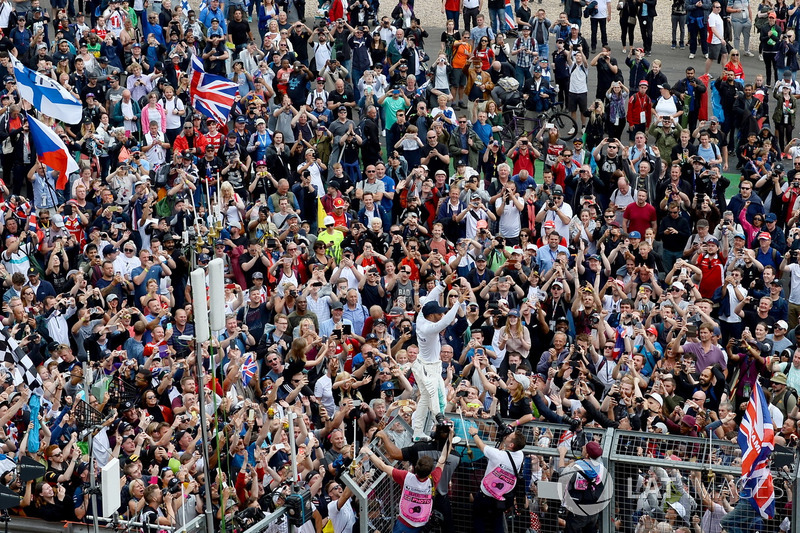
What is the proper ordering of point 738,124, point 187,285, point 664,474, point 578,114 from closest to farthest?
point 664,474 < point 187,285 < point 738,124 < point 578,114

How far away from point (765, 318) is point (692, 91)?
724 cm

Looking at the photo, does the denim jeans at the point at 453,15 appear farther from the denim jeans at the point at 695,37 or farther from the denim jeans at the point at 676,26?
the denim jeans at the point at 695,37

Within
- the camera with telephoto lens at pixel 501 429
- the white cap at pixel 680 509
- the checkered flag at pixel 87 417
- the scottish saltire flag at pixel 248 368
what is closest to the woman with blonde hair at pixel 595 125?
the scottish saltire flag at pixel 248 368

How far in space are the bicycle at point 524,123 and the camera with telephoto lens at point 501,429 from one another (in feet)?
38.7

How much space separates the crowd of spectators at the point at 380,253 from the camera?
645 inches

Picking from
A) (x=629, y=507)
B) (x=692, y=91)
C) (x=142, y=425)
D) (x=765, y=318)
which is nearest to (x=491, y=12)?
(x=692, y=91)

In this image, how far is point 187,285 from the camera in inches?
843

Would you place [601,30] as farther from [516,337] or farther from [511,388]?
[511,388]

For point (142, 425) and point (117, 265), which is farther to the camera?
point (117, 265)

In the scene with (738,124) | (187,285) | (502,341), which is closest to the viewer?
(502,341)

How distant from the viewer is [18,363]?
1923 centimetres

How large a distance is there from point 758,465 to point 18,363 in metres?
9.95

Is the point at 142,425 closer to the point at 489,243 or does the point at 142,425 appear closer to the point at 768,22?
the point at 489,243

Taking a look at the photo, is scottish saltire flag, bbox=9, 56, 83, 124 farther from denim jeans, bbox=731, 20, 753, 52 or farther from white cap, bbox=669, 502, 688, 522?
denim jeans, bbox=731, 20, 753, 52
